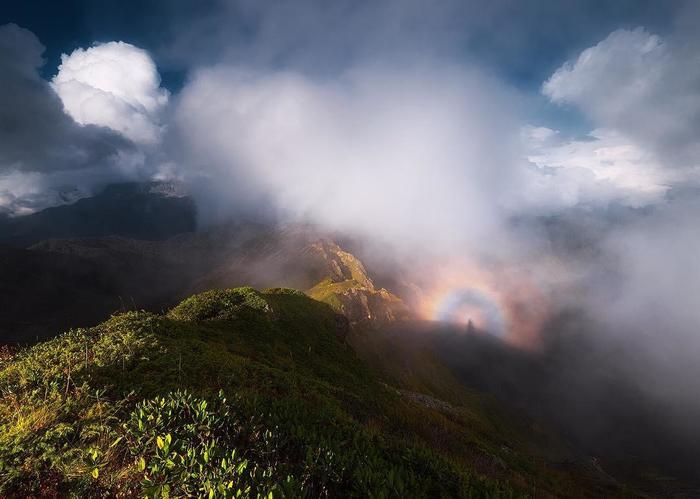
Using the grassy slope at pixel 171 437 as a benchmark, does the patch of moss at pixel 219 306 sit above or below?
above

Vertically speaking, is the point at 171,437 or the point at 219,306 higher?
the point at 219,306

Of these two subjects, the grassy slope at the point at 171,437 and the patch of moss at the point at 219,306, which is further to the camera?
the patch of moss at the point at 219,306

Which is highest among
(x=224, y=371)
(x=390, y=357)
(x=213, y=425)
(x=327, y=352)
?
(x=390, y=357)

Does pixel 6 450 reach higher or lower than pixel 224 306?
lower

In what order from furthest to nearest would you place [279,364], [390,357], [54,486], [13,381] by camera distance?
[390,357] → [279,364] → [13,381] → [54,486]

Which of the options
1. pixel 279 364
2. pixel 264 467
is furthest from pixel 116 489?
pixel 279 364

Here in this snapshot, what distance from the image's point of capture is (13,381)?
1079cm

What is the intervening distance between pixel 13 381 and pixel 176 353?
18.7ft

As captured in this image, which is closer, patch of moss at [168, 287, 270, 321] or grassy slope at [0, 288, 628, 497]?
grassy slope at [0, 288, 628, 497]

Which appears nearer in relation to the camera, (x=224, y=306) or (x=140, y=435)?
(x=140, y=435)

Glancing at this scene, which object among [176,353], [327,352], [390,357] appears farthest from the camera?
[390,357]

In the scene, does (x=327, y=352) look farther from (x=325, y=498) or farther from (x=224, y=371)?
(x=325, y=498)

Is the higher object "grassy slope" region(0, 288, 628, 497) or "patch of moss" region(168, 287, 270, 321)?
"patch of moss" region(168, 287, 270, 321)

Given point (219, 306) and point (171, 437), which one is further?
point (219, 306)
